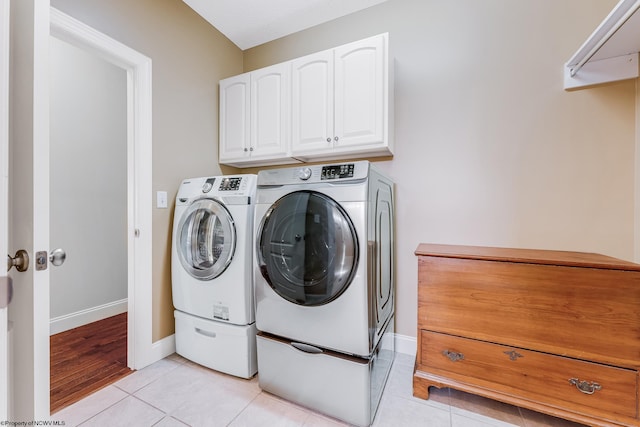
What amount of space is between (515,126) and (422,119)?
22.7 inches

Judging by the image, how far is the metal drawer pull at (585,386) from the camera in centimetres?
115

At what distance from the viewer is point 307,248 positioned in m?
1.34

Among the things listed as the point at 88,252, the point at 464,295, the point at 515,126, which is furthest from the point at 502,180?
the point at 88,252

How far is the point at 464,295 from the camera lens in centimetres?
135

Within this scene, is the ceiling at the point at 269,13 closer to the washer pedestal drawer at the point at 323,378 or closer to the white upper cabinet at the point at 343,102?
the white upper cabinet at the point at 343,102

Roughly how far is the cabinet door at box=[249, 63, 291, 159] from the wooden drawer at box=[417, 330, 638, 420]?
5.55ft

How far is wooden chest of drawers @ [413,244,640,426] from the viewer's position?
3.66ft

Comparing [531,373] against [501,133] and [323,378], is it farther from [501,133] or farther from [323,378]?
[501,133]

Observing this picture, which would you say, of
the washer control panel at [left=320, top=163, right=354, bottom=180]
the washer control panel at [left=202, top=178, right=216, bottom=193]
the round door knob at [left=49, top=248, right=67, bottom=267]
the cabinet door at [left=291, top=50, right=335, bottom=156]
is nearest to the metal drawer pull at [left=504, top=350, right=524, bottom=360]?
the washer control panel at [left=320, top=163, right=354, bottom=180]

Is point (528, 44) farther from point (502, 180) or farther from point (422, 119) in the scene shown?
point (502, 180)

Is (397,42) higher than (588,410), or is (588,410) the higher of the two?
(397,42)

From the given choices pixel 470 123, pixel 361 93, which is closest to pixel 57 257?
pixel 361 93

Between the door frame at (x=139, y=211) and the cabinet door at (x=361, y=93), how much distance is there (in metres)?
1.34

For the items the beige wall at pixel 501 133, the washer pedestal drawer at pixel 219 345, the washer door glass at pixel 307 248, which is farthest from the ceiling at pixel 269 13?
the washer pedestal drawer at pixel 219 345
